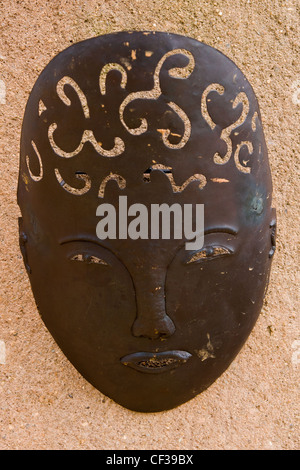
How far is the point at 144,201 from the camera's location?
0.78 meters

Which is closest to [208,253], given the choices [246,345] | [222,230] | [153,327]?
[222,230]

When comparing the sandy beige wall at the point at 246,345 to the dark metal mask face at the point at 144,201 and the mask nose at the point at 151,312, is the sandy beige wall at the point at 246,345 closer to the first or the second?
the dark metal mask face at the point at 144,201

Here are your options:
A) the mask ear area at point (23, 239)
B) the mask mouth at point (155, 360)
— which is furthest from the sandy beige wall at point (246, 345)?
the mask mouth at point (155, 360)

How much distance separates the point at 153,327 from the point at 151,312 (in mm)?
27

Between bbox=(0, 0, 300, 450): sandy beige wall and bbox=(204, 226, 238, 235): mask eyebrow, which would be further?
bbox=(0, 0, 300, 450): sandy beige wall

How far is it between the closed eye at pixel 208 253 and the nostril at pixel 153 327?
11 cm

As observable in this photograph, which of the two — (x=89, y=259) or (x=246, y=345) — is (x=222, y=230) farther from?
(x=246, y=345)

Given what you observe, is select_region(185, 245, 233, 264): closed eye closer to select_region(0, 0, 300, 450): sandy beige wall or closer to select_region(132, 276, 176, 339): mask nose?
select_region(132, 276, 176, 339): mask nose

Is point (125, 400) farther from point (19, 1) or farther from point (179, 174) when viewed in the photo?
point (19, 1)

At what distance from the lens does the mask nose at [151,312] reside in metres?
0.81

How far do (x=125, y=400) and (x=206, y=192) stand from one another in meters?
0.44

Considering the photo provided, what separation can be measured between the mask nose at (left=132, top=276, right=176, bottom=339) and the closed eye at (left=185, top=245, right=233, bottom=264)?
64 millimetres

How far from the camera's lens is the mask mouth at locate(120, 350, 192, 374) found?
851mm

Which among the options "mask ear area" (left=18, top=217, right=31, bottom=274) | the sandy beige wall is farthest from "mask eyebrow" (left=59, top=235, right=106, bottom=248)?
the sandy beige wall
